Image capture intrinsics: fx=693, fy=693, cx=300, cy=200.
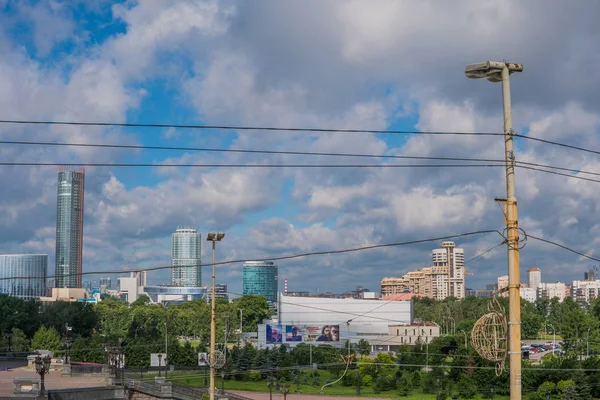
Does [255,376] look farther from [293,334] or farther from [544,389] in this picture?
[293,334]

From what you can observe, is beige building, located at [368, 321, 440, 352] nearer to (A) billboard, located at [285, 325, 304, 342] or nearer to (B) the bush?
(A) billboard, located at [285, 325, 304, 342]

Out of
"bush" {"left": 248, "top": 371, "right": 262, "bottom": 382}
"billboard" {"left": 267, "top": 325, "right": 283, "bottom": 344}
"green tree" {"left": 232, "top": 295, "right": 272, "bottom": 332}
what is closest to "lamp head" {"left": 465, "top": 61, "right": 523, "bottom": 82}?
"bush" {"left": 248, "top": 371, "right": 262, "bottom": 382}

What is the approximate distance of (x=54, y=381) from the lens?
47.9 m

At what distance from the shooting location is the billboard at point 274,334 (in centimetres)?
10175

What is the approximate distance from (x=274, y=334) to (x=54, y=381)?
56246mm

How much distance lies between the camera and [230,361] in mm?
69688

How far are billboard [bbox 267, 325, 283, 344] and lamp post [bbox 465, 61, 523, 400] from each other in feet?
306

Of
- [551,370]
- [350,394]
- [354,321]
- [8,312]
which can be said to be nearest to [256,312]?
[354,321]

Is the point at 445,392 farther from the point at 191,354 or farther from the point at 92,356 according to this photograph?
the point at 92,356

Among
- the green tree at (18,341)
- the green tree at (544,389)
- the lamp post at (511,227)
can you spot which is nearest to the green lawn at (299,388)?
the green tree at (544,389)

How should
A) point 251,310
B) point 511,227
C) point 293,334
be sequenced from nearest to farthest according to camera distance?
point 511,227, point 293,334, point 251,310

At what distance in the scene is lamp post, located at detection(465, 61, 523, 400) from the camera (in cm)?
1013

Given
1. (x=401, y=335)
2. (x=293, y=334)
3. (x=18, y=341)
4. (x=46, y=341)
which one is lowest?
(x=401, y=335)

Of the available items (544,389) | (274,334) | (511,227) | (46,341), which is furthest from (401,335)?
(511,227)
